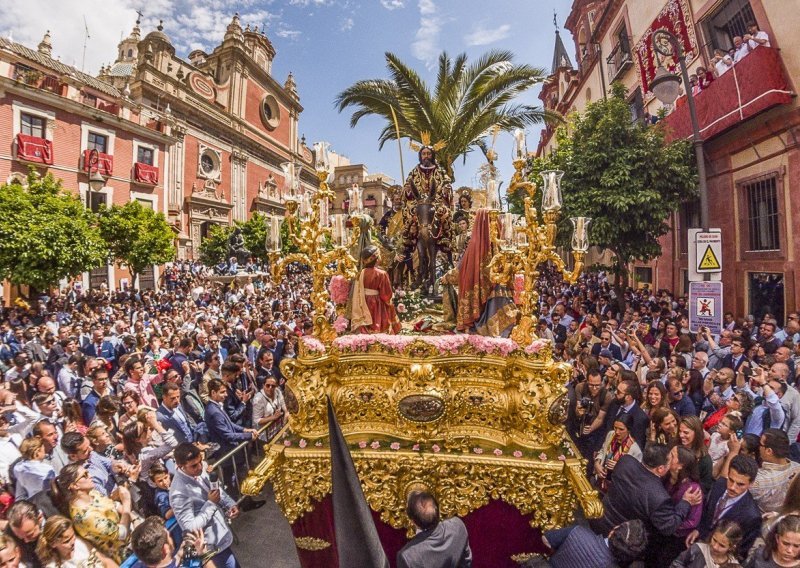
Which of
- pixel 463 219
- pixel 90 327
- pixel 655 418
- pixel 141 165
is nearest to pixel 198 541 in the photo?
pixel 655 418

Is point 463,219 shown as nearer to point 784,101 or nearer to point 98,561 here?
point 98,561

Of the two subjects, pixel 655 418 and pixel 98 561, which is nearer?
pixel 98 561

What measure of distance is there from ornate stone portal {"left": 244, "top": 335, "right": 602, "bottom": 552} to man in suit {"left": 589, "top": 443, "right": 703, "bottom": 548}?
0.38 m

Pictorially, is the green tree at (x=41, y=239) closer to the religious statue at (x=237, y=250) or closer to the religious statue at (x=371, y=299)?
the religious statue at (x=237, y=250)

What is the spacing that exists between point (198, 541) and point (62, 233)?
1753 cm

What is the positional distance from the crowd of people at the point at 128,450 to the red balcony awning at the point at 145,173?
21.5 meters

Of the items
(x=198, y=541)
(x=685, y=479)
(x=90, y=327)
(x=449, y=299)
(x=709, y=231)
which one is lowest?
(x=198, y=541)

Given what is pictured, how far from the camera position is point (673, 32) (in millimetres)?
14641

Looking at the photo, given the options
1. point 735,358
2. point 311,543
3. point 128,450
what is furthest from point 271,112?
point 311,543

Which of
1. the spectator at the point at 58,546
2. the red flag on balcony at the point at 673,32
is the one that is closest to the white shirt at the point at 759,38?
the red flag on balcony at the point at 673,32

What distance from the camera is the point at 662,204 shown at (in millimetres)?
12062

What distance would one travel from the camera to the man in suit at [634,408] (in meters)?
4.59

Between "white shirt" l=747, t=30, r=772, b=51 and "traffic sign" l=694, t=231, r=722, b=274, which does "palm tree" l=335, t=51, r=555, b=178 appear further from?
"white shirt" l=747, t=30, r=772, b=51

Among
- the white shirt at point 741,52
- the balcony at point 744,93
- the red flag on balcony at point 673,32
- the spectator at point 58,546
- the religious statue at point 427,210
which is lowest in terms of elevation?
the spectator at point 58,546
